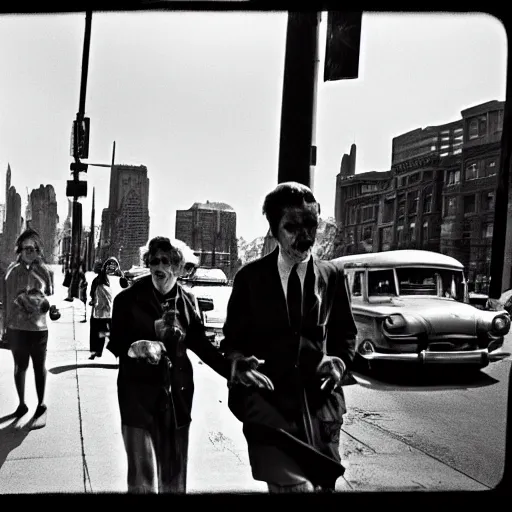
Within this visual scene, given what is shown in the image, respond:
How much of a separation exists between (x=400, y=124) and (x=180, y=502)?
171 cm

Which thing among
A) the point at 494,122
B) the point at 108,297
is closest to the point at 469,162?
the point at 494,122

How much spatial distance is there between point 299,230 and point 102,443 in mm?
1097

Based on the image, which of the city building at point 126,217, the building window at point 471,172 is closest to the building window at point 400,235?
the building window at point 471,172

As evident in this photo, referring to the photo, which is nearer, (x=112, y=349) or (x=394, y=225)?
(x=112, y=349)

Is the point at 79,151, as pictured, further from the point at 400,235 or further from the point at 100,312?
the point at 400,235

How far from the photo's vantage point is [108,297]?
236 cm

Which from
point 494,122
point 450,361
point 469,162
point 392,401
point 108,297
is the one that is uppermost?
point 494,122

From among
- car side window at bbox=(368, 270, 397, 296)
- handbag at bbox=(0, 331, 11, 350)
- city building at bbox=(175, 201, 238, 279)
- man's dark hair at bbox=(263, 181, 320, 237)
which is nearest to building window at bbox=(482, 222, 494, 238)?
car side window at bbox=(368, 270, 397, 296)

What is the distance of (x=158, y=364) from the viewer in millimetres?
2318

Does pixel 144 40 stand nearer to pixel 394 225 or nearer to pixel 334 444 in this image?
pixel 394 225

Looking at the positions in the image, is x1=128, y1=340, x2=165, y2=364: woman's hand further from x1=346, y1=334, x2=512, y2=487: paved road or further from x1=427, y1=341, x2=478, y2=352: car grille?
x1=427, y1=341, x2=478, y2=352: car grille

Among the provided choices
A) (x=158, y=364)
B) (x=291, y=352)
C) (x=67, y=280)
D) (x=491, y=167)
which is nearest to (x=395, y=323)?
(x=291, y=352)

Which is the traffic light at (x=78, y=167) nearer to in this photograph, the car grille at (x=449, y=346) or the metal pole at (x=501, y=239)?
the car grille at (x=449, y=346)

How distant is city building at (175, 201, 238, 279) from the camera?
240 centimetres
